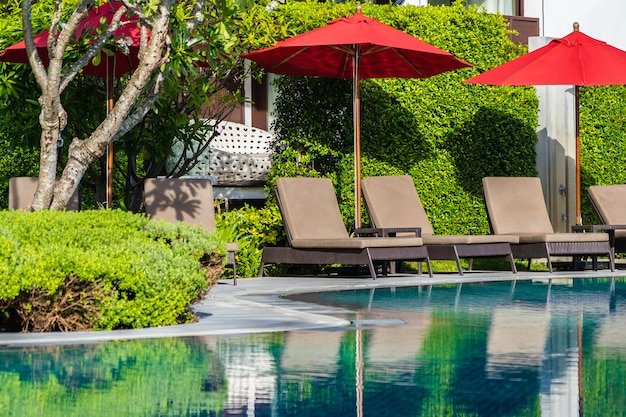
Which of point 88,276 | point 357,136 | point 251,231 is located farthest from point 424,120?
point 88,276

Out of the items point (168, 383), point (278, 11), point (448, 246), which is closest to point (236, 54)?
point (278, 11)

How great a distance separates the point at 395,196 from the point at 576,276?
2636 mm

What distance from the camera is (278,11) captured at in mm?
16844

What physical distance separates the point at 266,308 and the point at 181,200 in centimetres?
424

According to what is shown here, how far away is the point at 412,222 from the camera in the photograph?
1633 cm

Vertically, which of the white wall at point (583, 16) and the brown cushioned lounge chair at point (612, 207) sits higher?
the white wall at point (583, 16)

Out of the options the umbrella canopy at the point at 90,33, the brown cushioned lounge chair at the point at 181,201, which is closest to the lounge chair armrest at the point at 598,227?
the brown cushioned lounge chair at the point at 181,201

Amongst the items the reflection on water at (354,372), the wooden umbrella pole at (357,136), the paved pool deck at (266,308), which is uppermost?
the wooden umbrella pole at (357,136)

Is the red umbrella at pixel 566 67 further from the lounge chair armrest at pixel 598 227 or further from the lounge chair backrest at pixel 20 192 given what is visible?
the lounge chair backrest at pixel 20 192

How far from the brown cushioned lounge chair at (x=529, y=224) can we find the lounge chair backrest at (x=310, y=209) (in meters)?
2.35

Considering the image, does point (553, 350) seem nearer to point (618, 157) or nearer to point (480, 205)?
point (480, 205)

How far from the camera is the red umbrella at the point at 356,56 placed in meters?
15.4

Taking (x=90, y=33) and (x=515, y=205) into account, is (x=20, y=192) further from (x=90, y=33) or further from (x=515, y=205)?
(x=515, y=205)

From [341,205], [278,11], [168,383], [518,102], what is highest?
[278,11]
